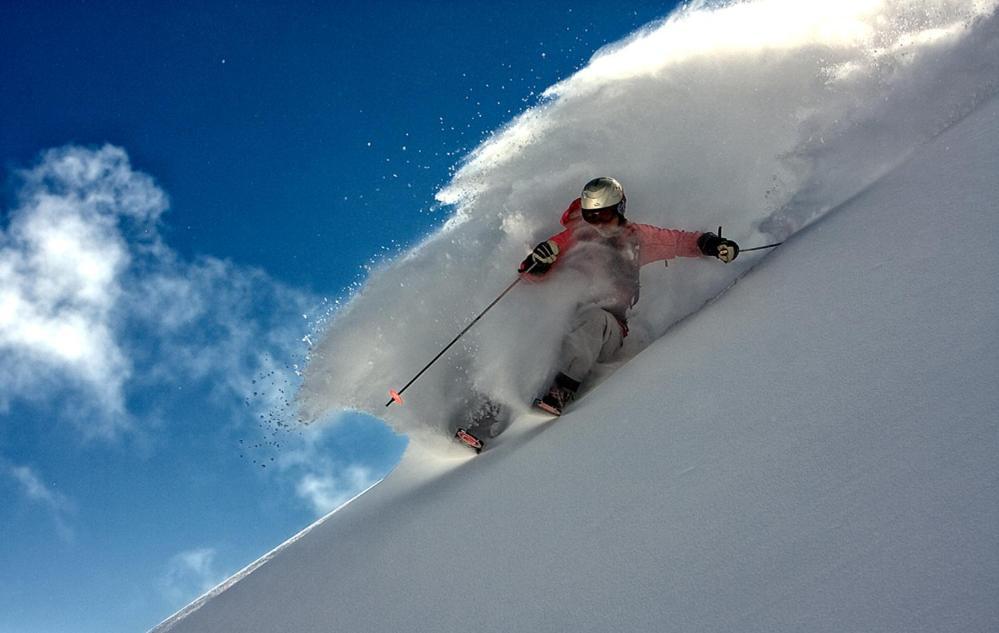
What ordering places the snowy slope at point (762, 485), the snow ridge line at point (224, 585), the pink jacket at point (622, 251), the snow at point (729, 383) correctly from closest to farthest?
1. the snowy slope at point (762, 485)
2. the snow at point (729, 383)
3. the snow ridge line at point (224, 585)
4. the pink jacket at point (622, 251)

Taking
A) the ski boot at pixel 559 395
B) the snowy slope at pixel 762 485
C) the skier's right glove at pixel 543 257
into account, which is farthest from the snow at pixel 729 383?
the skier's right glove at pixel 543 257

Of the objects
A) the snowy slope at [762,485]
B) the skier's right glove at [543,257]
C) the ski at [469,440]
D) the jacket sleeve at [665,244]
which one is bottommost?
the snowy slope at [762,485]

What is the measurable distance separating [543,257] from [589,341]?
0.63 m

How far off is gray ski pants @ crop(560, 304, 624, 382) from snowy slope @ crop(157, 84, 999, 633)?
0.84 ft

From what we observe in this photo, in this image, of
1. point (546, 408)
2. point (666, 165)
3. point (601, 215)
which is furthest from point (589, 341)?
point (666, 165)

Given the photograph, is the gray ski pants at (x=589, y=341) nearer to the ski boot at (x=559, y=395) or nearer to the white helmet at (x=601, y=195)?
the ski boot at (x=559, y=395)

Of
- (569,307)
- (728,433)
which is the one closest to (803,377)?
(728,433)

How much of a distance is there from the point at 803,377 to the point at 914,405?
502 millimetres

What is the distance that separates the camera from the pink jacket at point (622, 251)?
4.66 meters

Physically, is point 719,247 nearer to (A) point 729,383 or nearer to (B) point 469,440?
(A) point 729,383

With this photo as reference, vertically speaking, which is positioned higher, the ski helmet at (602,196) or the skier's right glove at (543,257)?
the ski helmet at (602,196)

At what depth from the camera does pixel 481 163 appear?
20.2 feet

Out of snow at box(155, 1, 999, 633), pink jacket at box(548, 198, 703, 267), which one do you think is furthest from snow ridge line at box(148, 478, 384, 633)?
pink jacket at box(548, 198, 703, 267)

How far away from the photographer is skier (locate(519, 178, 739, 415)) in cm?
435
